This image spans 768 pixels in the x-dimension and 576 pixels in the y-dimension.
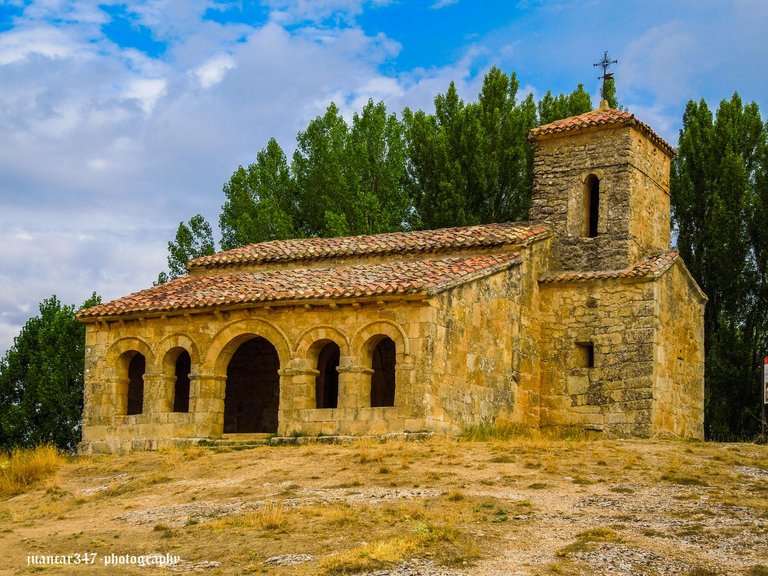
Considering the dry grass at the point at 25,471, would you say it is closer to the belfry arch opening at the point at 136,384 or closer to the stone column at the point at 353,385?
the belfry arch opening at the point at 136,384

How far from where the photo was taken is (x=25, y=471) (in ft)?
68.2

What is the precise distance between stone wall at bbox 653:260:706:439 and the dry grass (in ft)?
37.4

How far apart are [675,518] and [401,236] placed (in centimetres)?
1327

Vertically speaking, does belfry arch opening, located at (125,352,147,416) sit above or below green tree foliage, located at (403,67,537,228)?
below

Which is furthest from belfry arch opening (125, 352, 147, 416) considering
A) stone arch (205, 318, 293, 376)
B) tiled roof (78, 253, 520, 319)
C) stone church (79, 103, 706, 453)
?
stone arch (205, 318, 293, 376)

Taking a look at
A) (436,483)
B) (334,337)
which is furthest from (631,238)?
(436,483)

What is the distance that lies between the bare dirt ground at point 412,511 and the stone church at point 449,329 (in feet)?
6.67

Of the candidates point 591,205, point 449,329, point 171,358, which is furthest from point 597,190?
point 171,358

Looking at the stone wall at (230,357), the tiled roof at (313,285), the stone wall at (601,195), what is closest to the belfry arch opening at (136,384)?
the stone wall at (230,357)

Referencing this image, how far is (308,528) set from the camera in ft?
48.3

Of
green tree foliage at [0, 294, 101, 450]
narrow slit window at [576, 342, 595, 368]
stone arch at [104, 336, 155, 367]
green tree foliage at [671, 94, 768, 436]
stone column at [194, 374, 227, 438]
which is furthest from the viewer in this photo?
green tree foliage at [0, 294, 101, 450]

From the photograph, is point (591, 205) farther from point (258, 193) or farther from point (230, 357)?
point (258, 193)

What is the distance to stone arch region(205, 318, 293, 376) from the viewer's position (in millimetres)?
23031

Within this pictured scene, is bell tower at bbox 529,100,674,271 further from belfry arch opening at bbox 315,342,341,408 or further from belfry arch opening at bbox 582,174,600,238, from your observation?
belfry arch opening at bbox 315,342,341,408
